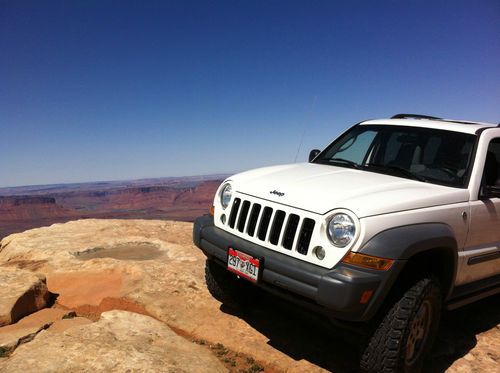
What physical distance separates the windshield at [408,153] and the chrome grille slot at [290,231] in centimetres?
125

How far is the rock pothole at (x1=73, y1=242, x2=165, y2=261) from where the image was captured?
5664mm

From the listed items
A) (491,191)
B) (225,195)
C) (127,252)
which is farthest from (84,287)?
(491,191)

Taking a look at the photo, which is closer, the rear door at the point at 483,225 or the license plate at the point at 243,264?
the license plate at the point at 243,264

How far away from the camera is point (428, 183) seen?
10.8 feet

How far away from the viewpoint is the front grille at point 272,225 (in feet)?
9.07

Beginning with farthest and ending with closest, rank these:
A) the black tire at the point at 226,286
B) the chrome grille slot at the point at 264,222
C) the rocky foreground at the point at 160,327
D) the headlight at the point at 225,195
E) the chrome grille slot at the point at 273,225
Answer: the black tire at the point at 226,286 < the headlight at the point at 225,195 < the chrome grille slot at the point at 264,222 < the chrome grille slot at the point at 273,225 < the rocky foreground at the point at 160,327

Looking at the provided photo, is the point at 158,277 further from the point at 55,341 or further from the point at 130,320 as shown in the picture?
the point at 55,341

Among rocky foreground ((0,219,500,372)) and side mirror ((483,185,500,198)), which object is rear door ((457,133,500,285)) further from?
rocky foreground ((0,219,500,372))

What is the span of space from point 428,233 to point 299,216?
36.1 inches

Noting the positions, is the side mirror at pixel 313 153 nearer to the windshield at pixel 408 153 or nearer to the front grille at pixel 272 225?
the windshield at pixel 408 153

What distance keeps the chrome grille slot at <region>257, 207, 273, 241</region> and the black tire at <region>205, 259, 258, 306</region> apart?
37.9 inches

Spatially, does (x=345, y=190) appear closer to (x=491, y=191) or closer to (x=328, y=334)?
(x=491, y=191)

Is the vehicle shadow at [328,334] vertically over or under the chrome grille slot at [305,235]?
under

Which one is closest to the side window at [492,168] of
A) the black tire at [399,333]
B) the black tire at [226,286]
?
the black tire at [399,333]
